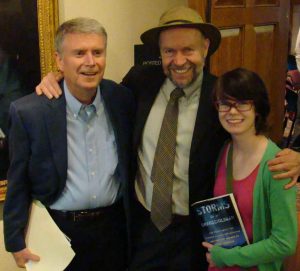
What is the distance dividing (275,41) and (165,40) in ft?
4.20

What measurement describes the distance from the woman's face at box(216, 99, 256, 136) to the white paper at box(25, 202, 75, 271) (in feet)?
2.44

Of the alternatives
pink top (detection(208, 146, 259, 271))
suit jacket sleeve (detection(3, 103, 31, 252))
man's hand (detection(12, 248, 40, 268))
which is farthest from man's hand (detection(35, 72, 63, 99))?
pink top (detection(208, 146, 259, 271))

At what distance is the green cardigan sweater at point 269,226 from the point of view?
1182 millimetres

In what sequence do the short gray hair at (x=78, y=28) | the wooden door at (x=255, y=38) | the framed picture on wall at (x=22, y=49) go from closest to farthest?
the short gray hair at (x=78, y=28), the framed picture on wall at (x=22, y=49), the wooden door at (x=255, y=38)

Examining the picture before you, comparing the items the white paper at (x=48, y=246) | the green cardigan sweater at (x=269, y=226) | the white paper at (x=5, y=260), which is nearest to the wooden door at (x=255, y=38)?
the green cardigan sweater at (x=269, y=226)

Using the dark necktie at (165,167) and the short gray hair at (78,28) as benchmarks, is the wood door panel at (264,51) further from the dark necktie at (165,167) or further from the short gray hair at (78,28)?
the short gray hair at (78,28)

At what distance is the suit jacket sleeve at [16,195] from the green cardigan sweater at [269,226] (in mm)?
737

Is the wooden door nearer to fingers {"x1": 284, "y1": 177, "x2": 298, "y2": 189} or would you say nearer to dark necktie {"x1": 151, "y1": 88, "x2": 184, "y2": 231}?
dark necktie {"x1": 151, "y1": 88, "x2": 184, "y2": 231}

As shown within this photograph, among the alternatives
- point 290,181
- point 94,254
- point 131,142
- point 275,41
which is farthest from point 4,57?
point 275,41

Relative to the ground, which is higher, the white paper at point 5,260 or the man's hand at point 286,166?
the man's hand at point 286,166

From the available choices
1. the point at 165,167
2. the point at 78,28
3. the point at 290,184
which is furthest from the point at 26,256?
the point at 290,184

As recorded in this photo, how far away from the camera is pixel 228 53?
2.14m

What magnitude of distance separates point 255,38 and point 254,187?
4.45ft

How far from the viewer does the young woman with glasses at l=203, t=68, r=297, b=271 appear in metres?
1.19
